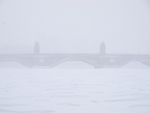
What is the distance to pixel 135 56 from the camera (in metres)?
61.1

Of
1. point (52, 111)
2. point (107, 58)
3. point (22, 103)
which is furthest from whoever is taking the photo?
point (107, 58)

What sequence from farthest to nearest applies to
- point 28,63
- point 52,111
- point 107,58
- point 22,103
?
point 107,58
point 28,63
point 22,103
point 52,111

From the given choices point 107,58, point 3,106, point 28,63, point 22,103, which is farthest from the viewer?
point 107,58

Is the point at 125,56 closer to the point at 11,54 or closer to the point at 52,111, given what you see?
the point at 11,54

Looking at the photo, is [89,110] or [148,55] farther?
[148,55]

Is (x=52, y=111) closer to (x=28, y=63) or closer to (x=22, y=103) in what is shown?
(x=22, y=103)

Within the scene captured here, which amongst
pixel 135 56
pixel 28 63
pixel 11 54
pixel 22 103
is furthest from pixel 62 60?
pixel 22 103

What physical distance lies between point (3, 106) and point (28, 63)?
51.9m

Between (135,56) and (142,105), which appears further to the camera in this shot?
(135,56)

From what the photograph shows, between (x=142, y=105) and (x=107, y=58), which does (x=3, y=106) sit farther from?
(x=107, y=58)

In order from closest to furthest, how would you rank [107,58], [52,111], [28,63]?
[52,111] → [28,63] → [107,58]

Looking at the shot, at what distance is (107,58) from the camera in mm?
63781

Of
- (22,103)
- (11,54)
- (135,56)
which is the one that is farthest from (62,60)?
(22,103)

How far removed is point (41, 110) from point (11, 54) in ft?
175
